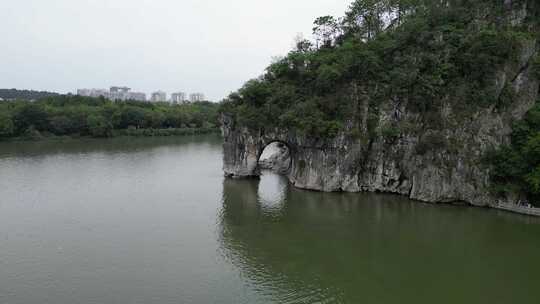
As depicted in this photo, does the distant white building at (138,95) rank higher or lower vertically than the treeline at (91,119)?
higher

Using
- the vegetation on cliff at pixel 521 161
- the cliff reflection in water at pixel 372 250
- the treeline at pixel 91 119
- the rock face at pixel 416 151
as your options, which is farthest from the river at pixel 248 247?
the treeline at pixel 91 119

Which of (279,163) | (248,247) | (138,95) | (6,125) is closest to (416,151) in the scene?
(248,247)

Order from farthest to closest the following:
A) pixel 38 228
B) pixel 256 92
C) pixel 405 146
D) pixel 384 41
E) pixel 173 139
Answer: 1. pixel 173 139
2. pixel 256 92
3. pixel 384 41
4. pixel 405 146
5. pixel 38 228

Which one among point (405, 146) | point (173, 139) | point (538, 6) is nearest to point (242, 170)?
point (405, 146)

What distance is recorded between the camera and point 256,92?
29172 millimetres

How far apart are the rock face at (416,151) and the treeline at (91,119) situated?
27846 mm

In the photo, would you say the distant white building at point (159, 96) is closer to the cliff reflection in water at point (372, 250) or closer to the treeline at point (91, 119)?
the treeline at point (91, 119)

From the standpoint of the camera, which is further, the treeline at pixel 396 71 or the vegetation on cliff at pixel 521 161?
the treeline at pixel 396 71

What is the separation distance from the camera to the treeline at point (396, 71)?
75.8 feet

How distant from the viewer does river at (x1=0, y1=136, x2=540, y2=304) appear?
1339cm

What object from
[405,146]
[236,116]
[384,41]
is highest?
[384,41]

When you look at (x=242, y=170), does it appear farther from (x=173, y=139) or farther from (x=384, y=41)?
(x=173, y=139)

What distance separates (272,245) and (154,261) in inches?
192

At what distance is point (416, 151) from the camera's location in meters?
24.1
